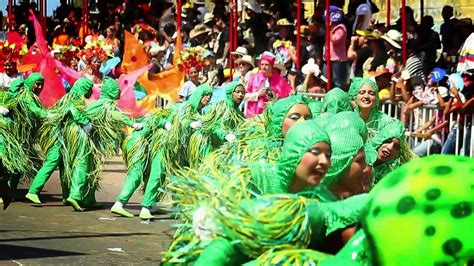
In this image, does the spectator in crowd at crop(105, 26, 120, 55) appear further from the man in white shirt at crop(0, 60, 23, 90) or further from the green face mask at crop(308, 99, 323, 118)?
the green face mask at crop(308, 99, 323, 118)

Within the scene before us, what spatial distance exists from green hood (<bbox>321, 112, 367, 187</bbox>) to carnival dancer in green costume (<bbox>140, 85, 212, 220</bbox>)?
22.1ft

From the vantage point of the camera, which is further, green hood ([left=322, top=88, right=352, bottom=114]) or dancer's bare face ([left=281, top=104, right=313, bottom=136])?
green hood ([left=322, top=88, right=352, bottom=114])

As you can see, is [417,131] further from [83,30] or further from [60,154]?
[83,30]

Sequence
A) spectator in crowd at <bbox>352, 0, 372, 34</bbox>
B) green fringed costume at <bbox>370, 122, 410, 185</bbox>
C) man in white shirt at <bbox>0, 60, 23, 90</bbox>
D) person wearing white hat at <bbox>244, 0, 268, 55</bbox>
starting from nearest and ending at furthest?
green fringed costume at <bbox>370, 122, 410, 185</bbox> → spectator in crowd at <bbox>352, 0, 372, 34</bbox> → person wearing white hat at <bbox>244, 0, 268, 55</bbox> → man in white shirt at <bbox>0, 60, 23, 90</bbox>

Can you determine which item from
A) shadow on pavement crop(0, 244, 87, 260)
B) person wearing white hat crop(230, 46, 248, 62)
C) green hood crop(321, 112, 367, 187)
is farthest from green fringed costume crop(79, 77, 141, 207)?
green hood crop(321, 112, 367, 187)

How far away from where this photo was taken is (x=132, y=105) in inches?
611

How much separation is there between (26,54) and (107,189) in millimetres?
3850

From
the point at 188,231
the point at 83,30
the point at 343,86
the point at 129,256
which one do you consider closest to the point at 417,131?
the point at 343,86

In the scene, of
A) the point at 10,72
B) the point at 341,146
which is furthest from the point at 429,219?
the point at 10,72

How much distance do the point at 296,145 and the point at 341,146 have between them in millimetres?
444

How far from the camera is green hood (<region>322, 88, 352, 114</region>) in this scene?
906 cm

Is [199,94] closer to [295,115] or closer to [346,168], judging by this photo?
[295,115]

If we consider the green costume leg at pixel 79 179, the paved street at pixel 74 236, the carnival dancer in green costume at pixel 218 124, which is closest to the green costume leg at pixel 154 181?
the paved street at pixel 74 236

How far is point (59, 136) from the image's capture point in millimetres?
13492
